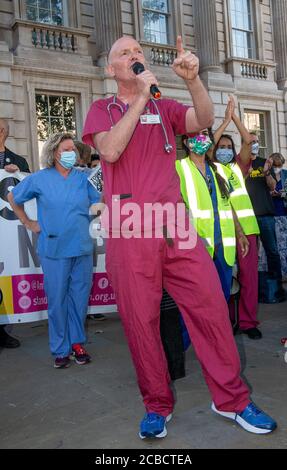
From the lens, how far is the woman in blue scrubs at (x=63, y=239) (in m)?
4.06

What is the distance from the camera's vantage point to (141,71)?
2320mm

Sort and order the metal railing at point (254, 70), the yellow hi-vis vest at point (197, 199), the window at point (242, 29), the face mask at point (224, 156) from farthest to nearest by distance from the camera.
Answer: the window at point (242, 29)
the metal railing at point (254, 70)
the face mask at point (224, 156)
the yellow hi-vis vest at point (197, 199)

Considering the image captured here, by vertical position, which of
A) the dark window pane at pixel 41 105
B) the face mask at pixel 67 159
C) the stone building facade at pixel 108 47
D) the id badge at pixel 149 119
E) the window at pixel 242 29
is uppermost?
the window at pixel 242 29

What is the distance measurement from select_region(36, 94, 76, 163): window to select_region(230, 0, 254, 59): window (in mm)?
6320

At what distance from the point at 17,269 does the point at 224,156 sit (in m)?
2.41

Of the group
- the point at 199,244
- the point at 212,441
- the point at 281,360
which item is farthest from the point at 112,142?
the point at 281,360

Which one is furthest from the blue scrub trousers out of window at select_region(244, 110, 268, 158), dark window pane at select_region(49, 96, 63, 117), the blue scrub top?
window at select_region(244, 110, 268, 158)

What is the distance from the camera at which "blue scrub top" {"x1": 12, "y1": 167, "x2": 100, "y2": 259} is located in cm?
405

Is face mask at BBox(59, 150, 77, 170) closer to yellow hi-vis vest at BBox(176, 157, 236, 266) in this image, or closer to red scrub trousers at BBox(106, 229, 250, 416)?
yellow hi-vis vest at BBox(176, 157, 236, 266)

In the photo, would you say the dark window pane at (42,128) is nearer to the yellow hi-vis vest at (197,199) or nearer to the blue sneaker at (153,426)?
the yellow hi-vis vest at (197,199)

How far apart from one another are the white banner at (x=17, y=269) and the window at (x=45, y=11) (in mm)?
8428

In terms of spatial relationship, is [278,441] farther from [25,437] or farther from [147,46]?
[147,46]

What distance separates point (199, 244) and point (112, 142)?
0.75 m

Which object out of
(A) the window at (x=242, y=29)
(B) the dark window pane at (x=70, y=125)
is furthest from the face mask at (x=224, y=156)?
(A) the window at (x=242, y=29)
